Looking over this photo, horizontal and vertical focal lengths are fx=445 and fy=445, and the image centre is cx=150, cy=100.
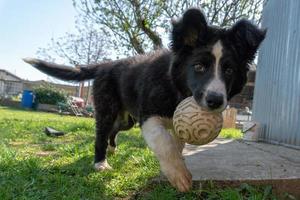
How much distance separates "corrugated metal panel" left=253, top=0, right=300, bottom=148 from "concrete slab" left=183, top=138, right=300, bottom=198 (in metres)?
1.12

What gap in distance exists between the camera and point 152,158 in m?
5.74

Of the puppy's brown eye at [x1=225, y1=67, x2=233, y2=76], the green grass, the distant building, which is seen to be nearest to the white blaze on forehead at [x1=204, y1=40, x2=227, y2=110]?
the puppy's brown eye at [x1=225, y1=67, x2=233, y2=76]

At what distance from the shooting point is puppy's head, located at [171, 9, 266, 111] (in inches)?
153

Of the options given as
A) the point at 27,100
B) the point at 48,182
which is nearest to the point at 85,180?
the point at 48,182

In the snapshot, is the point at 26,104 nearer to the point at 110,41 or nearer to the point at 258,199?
the point at 110,41

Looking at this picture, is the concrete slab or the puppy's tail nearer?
the concrete slab

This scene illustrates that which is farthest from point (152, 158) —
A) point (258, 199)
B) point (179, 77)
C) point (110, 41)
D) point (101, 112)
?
point (110, 41)

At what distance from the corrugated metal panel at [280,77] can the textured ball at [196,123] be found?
3.22 m

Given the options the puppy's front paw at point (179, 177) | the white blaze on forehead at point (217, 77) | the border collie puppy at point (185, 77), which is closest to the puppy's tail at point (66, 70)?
the border collie puppy at point (185, 77)

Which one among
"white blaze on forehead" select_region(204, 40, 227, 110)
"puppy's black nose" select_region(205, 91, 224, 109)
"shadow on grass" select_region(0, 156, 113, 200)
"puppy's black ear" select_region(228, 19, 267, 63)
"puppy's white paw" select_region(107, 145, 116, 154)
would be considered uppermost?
"puppy's black ear" select_region(228, 19, 267, 63)

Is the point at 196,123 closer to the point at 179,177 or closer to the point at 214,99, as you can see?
the point at 214,99

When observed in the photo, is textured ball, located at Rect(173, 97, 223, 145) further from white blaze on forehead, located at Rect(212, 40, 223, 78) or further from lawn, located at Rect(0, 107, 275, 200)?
lawn, located at Rect(0, 107, 275, 200)

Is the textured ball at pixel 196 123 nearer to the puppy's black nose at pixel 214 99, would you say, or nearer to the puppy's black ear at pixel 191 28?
the puppy's black nose at pixel 214 99

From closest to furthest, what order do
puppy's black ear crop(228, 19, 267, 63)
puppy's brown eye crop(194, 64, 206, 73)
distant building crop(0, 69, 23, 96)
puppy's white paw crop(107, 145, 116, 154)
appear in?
puppy's brown eye crop(194, 64, 206, 73) < puppy's black ear crop(228, 19, 267, 63) < puppy's white paw crop(107, 145, 116, 154) < distant building crop(0, 69, 23, 96)
